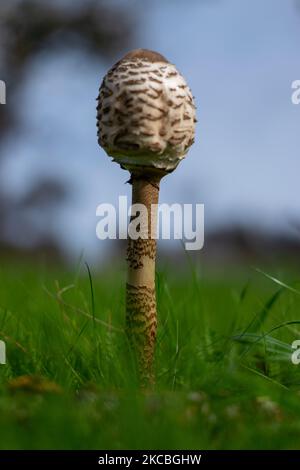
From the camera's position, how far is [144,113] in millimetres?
1914

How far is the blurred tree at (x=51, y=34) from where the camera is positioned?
824 cm

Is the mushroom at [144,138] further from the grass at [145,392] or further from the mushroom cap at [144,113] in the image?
the grass at [145,392]

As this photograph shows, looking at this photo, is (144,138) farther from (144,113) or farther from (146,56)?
(146,56)

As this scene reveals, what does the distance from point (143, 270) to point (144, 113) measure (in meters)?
0.46

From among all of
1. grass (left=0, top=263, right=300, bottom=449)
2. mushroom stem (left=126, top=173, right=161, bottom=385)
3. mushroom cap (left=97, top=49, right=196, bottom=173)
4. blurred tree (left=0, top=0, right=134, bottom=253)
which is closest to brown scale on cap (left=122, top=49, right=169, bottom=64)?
mushroom cap (left=97, top=49, right=196, bottom=173)

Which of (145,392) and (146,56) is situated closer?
(145,392)

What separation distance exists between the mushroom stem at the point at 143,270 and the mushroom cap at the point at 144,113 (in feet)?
0.21

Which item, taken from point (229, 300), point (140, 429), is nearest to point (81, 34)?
point (229, 300)

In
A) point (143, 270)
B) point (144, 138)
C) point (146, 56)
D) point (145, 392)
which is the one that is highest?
point (146, 56)

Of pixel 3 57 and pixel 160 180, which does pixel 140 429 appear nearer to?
pixel 160 180

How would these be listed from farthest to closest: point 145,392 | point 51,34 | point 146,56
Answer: point 51,34 < point 146,56 < point 145,392

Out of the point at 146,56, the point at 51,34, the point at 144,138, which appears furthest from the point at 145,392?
the point at 51,34

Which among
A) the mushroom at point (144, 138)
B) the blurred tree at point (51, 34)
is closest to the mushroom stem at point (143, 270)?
the mushroom at point (144, 138)

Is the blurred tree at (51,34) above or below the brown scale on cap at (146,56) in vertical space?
above
